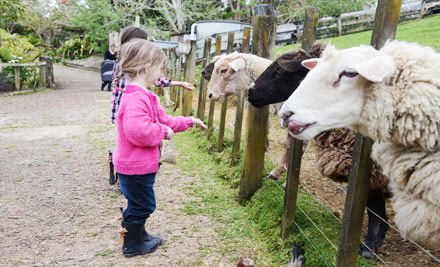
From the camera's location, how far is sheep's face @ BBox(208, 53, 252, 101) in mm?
4436

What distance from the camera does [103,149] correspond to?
6688mm

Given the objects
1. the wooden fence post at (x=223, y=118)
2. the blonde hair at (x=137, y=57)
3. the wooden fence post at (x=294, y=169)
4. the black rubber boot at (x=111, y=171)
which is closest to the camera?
the blonde hair at (x=137, y=57)

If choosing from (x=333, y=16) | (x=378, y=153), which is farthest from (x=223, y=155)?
(x=333, y=16)

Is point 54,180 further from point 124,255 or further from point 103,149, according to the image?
point 124,255

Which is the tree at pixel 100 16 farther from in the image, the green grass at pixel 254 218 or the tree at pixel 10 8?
the green grass at pixel 254 218

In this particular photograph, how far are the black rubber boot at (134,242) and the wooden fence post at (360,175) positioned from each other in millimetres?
1710

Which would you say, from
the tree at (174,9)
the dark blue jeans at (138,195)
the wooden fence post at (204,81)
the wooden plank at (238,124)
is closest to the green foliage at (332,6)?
the tree at (174,9)

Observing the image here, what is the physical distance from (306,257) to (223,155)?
292 centimetres

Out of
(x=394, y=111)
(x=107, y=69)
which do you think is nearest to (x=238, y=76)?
(x=394, y=111)

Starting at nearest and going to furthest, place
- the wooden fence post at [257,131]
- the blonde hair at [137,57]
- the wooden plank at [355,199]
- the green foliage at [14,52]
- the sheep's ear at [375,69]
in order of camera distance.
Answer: the sheep's ear at [375,69] → the wooden plank at [355,199] → the blonde hair at [137,57] → the wooden fence post at [257,131] → the green foliage at [14,52]

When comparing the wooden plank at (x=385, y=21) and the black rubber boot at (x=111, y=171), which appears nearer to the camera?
the wooden plank at (x=385, y=21)

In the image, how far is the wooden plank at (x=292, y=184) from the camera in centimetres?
313

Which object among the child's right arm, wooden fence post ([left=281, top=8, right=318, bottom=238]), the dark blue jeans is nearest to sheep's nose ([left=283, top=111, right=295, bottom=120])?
wooden fence post ([left=281, top=8, right=318, bottom=238])

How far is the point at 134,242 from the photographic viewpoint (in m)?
3.21
